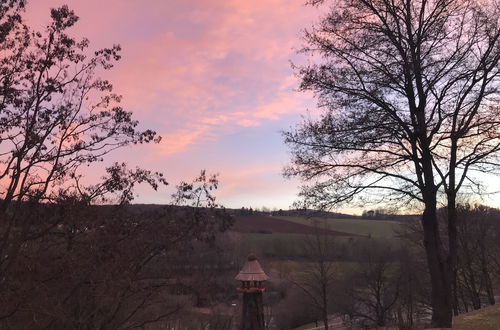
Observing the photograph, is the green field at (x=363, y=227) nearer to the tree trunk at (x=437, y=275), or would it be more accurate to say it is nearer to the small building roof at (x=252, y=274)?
the tree trunk at (x=437, y=275)

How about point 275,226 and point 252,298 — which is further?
point 275,226

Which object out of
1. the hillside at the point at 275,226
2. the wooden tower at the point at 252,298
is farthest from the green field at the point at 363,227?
the wooden tower at the point at 252,298

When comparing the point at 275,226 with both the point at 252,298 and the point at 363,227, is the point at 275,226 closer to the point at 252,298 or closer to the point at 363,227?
the point at 363,227

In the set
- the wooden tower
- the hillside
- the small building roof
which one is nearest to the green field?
the hillside

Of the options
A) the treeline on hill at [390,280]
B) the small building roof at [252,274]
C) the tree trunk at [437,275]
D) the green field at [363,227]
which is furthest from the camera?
the green field at [363,227]

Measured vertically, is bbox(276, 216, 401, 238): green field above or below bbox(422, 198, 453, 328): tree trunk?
above

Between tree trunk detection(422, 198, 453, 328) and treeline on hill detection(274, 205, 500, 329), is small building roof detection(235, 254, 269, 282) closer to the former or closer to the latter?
tree trunk detection(422, 198, 453, 328)

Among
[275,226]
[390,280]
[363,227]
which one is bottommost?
[390,280]

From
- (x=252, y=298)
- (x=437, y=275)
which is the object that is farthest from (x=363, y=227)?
(x=252, y=298)

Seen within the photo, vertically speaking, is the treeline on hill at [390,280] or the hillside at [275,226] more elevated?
the hillside at [275,226]

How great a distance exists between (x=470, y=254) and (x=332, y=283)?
1342 cm

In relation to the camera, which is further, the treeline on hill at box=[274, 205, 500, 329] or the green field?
the green field

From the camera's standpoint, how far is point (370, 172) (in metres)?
11.6

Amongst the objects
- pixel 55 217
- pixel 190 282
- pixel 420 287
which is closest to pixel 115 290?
pixel 55 217
